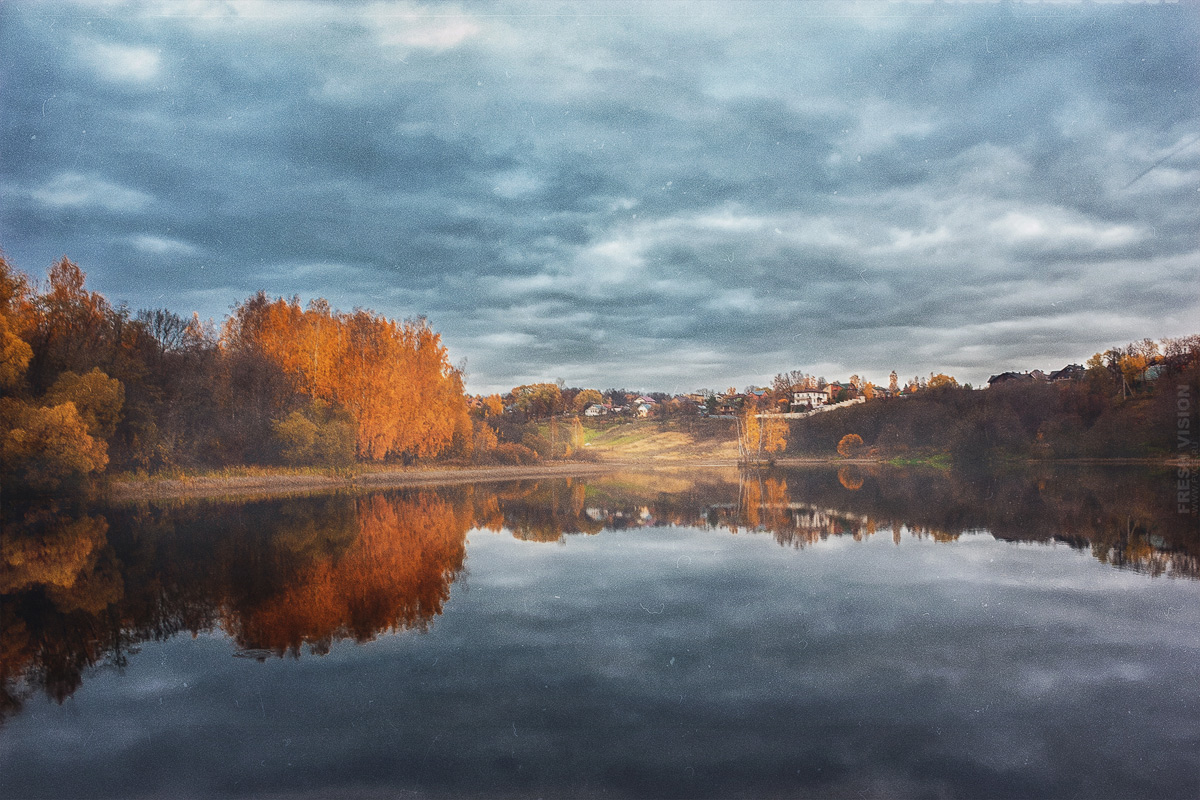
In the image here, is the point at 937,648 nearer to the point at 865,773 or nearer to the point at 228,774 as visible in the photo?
the point at 865,773

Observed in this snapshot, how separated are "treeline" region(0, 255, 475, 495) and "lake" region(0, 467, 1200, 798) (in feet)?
64.9

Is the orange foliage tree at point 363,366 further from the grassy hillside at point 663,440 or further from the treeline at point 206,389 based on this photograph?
the grassy hillside at point 663,440

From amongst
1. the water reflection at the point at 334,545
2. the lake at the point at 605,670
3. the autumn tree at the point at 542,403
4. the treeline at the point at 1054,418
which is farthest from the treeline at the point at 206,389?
the treeline at the point at 1054,418

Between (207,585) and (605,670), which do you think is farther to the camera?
(207,585)

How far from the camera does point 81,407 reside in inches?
1377

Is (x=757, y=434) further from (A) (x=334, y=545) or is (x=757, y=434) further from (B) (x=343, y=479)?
(A) (x=334, y=545)

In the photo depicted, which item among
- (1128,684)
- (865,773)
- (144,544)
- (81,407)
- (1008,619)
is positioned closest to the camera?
(865,773)

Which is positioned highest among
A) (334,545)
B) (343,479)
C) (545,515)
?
(334,545)

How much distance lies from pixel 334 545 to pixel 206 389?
37529mm

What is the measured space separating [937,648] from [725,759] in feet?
15.2

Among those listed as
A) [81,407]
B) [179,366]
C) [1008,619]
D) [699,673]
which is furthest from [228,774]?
[179,366]

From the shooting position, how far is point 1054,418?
74.4m

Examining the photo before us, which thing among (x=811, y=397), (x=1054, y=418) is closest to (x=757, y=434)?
(x=1054, y=418)

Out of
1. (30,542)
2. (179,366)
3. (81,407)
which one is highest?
(179,366)
